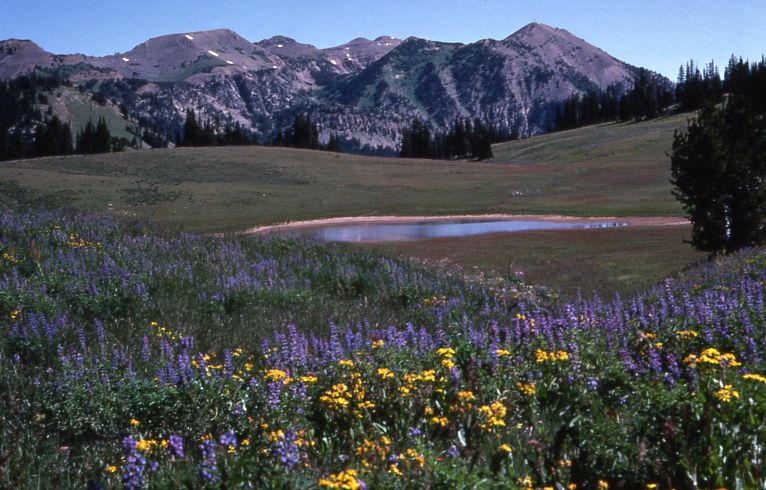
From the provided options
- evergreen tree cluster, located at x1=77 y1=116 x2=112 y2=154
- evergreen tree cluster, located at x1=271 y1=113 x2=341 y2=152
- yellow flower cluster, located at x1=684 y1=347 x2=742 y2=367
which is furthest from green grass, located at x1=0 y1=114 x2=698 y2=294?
evergreen tree cluster, located at x1=77 y1=116 x2=112 y2=154

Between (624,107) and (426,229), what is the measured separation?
13099cm

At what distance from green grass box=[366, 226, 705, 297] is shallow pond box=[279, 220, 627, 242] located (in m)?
3.63

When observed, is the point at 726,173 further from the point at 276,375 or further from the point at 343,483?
the point at 343,483

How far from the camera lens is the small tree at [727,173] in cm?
2172

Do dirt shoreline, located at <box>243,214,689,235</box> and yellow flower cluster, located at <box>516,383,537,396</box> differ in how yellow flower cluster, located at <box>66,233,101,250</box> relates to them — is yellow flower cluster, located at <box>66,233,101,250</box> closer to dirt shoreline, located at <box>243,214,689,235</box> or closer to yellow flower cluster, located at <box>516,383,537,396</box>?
yellow flower cluster, located at <box>516,383,537,396</box>

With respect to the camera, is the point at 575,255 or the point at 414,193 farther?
the point at 414,193

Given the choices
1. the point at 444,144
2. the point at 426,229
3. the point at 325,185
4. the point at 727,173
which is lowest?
the point at 426,229

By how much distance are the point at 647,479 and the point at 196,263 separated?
1041 cm

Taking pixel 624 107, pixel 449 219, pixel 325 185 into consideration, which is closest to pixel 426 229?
pixel 449 219

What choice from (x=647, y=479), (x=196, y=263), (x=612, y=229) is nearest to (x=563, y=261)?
(x=612, y=229)

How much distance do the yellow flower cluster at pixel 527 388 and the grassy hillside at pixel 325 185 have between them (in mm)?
33769

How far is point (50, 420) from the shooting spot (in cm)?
564

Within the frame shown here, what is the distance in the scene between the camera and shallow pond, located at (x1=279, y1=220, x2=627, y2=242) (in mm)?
37406

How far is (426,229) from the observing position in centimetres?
4166
